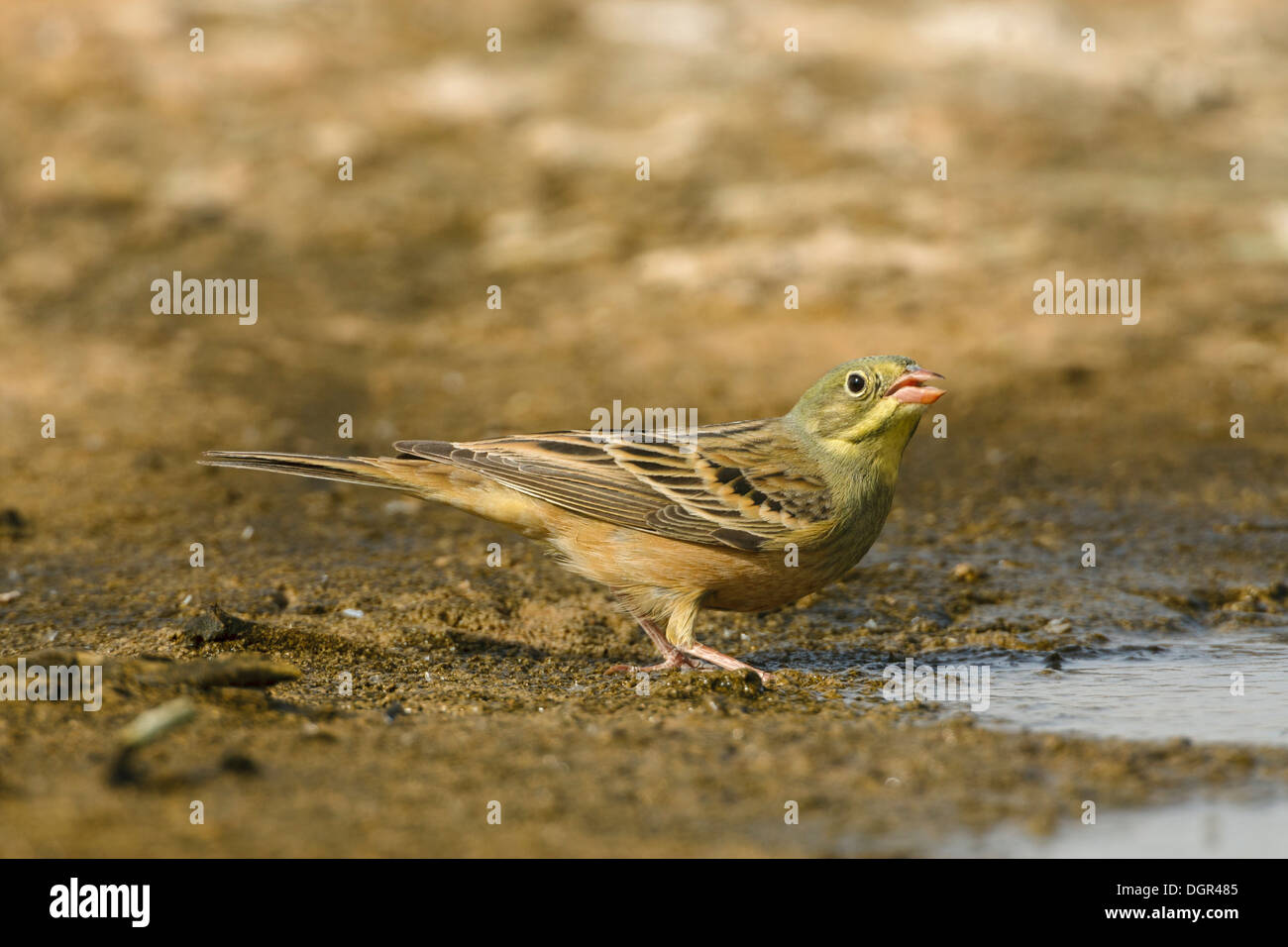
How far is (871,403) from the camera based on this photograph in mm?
6633

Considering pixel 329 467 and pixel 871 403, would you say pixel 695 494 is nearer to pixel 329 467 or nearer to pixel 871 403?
pixel 871 403

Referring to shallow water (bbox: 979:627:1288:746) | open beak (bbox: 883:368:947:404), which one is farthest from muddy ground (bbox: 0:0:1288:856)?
open beak (bbox: 883:368:947:404)

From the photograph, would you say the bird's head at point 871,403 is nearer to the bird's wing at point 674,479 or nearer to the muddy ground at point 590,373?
the bird's wing at point 674,479

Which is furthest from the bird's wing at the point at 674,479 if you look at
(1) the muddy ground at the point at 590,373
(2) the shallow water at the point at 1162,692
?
(2) the shallow water at the point at 1162,692

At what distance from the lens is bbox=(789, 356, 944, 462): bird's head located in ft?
21.7

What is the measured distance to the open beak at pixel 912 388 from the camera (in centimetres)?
653

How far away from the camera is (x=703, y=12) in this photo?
639 inches

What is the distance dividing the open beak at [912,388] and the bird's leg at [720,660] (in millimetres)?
1350

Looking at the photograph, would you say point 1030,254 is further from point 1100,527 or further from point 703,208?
point 1100,527

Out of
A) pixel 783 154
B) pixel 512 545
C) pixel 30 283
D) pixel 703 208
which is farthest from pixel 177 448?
pixel 783 154

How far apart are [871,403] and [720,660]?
1.33 m

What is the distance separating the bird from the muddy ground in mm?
462

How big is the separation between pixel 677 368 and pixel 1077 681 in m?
5.33

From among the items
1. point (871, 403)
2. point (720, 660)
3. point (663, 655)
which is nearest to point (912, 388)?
point (871, 403)
